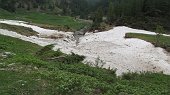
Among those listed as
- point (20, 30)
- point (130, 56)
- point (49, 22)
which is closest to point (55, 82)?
point (130, 56)

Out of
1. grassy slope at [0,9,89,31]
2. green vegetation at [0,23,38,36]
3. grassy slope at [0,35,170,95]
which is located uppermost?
grassy slope at [0,35,170,95]

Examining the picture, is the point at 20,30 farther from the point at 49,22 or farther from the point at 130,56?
the point at 49,22

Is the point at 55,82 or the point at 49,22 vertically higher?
the point at 55,82

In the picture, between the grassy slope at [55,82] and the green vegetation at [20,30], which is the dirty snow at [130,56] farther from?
the grassy slope at [55,82]

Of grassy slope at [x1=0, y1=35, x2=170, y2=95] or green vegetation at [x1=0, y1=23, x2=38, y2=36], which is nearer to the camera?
grassy slope at [x1=0, y1=35, x2=170, y2=95]

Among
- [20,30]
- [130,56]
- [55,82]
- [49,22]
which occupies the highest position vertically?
[55,82]

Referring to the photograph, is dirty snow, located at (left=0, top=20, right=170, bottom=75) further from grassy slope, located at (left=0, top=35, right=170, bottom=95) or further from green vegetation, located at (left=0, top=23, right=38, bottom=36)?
grassy slope, located at (left=0, top=35, right=170, bottom=95)

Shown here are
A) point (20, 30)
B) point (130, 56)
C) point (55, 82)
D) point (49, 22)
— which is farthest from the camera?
point (49, 22)

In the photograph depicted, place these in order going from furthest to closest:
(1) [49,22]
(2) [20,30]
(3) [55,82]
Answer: (1) [49,22] → (2) [20,30] → (3) [55,82]

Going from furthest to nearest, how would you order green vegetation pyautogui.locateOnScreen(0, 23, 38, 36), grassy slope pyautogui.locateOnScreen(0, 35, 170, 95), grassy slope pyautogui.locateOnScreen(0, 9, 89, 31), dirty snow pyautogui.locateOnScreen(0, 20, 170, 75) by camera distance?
grassy slope pyautogui.locateOnScreen(0, 9, 89, 31) → green vegetation pyautogui.locateOnScreen(0, 23, 38, 36) → dirty snow pyautogui.locateOnScreen(0, 20, 170, 75) → grassy slope pyautogui.locateOnScreen(0, 35, 170, 95)

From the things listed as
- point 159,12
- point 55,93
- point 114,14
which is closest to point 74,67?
point 55,93

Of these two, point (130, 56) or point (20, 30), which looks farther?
point (20, 30)

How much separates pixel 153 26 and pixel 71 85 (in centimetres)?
9614

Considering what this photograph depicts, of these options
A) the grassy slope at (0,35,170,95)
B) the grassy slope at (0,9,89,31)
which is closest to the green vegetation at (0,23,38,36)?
the grassy slope at (0,9,89,31)
